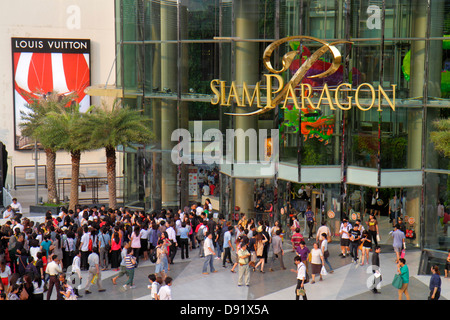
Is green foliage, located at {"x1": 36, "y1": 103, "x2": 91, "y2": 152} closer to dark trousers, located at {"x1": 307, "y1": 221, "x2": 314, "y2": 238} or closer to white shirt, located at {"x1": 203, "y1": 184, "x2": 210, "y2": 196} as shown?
white shirt, located at {"x1": 203, "y1": 184, "x2": 210, "y2": 196}

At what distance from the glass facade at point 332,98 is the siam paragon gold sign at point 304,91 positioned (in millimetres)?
149

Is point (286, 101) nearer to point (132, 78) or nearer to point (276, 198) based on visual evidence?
point (276, 198)

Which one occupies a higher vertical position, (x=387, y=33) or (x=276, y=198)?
(x=387, y=33)

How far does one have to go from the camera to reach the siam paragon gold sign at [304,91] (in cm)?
2811

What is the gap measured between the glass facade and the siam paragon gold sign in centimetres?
15

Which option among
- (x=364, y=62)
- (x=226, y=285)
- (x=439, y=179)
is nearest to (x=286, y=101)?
(x=364, y=62)

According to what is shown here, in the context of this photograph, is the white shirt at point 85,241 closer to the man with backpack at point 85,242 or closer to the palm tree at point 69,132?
the man with backpack at point 85,242

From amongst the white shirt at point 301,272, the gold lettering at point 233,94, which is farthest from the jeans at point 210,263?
the gold lettering at point 233,94

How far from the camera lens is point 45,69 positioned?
46156mm

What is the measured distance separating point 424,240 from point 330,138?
5579 mm

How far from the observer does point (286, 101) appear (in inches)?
1153

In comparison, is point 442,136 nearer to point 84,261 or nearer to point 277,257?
point 277,257

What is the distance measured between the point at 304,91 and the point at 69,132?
11296mm

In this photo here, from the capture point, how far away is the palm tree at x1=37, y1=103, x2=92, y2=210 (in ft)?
106
